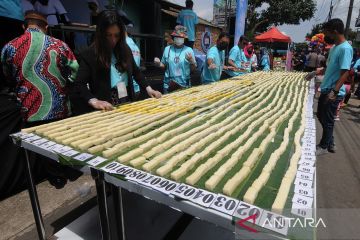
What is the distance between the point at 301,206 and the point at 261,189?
15 centimetres

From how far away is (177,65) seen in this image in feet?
13.3

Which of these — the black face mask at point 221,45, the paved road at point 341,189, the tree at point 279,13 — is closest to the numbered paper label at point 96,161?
the paved road at point 341,189

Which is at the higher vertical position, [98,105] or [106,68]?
[106,68]

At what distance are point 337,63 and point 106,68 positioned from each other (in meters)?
2.99

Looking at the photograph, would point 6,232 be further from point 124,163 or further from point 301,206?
point 301,206

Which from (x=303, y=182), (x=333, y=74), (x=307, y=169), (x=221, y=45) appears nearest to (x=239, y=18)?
(x=221, y=45)

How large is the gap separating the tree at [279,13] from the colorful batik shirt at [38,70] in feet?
83.2

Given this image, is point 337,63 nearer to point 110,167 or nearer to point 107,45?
point 107,45

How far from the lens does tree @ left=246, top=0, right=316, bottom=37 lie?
2582 centimetres

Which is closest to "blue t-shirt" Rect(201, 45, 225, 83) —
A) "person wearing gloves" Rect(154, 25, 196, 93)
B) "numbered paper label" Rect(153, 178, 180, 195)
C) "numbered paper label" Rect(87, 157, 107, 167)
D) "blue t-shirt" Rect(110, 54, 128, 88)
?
"person wearing gloves" Rect(154, 25, 196, 93)

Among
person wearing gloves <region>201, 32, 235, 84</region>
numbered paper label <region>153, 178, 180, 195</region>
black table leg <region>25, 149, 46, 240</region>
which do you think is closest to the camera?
numbered paper label <region>153, 178, 180, 195</region>

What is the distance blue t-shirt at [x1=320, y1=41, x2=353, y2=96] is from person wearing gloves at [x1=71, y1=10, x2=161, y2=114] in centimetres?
268

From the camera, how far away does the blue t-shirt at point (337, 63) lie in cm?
339

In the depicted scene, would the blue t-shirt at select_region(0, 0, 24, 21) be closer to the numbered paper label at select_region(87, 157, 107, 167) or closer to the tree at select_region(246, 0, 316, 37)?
the numbered paper label at select_region(87, 157, 107, 167)
